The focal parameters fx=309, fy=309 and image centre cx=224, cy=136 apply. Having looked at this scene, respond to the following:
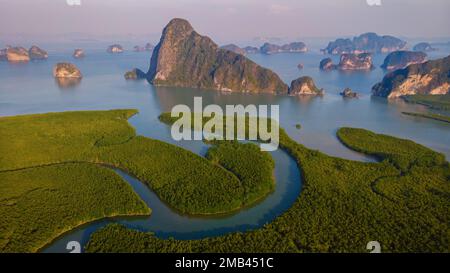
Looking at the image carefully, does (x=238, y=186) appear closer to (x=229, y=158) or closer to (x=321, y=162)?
(x=229, y=158)

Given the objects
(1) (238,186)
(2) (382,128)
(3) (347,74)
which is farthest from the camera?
(3) (347,74)

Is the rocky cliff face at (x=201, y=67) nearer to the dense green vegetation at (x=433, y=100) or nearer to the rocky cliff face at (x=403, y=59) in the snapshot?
the dense green vegetation at (x=433, y=100)

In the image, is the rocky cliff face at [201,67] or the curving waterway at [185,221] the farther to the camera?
the rocky cliff face at [201,67]

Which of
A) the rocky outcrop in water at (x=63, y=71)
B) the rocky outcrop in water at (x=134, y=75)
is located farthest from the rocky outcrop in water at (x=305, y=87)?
the rocky outcrop in water at (x=63, y=71)

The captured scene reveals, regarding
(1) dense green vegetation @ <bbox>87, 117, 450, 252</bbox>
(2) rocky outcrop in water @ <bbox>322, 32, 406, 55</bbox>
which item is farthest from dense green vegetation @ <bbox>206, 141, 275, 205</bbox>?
(2) rocky outcrop in water @ <bbox>322, 32, 406, 55</bbox>

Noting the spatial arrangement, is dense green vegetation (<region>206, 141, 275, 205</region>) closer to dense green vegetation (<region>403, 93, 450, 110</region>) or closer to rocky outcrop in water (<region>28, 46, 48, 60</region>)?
dense green vegetation (<region>403, 93, 450, 110</region>)

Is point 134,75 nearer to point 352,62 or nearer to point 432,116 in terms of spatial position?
point 432,116
